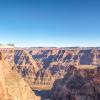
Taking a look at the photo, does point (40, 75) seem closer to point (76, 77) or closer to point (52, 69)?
point (52, 69)

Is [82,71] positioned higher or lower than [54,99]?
higher

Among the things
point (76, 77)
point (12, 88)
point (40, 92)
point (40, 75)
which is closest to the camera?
point (12, 88)

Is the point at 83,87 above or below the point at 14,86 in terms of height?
below

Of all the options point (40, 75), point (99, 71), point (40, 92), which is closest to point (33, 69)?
point (40, 75)

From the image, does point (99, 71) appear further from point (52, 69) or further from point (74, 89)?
point (52, 69)

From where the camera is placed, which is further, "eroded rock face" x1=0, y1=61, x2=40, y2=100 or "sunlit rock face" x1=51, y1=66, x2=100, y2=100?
"sunlit rock face" x1=51, y1=66, x2=100, y2=100

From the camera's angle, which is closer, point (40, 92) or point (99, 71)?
point (99, 71)

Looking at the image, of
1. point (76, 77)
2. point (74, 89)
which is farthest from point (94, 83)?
point (76, 77)

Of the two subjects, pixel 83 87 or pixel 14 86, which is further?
pixel 83 87

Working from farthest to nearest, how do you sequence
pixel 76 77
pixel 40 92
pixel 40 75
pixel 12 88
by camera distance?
pixel 40 75
pixel 40 92
pixel 76 77
pixel 12 88

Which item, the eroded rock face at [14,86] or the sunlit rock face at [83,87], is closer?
the eroded rock face at [14,86]
